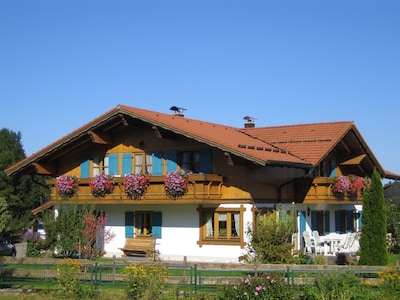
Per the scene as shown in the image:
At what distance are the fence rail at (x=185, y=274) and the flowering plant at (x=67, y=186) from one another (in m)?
7.85

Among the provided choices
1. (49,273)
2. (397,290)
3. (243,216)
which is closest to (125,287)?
(49,273)

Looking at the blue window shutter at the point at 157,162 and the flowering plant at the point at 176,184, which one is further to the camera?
the blue window shutter at the point at 157,162

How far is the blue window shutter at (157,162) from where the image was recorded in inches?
1053

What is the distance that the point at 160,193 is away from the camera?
25297 millimetres

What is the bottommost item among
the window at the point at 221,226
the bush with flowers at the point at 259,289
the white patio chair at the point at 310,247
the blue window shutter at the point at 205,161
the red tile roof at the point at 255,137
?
the bush with flowers at the point at 259,289

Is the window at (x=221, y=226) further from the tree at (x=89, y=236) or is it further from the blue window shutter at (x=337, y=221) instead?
→ the blue window shutter at (x=337, y=221)

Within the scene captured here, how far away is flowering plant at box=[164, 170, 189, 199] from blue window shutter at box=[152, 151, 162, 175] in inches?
74.1

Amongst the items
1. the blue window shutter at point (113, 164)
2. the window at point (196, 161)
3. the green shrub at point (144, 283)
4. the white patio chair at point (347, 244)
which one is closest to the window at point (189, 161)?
the window at point (196, 161)

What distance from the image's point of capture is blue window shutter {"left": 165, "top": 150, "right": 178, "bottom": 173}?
86.2 ft

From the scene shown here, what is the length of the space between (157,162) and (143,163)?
0.71 meters

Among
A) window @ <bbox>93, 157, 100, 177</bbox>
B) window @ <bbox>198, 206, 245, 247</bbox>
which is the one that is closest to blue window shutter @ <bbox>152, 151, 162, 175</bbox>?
window @ <bbox>198, 206, 245, 247</bbox>

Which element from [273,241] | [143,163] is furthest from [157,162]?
[273,241]

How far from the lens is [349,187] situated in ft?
90.5

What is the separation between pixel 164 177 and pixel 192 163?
4.87 feet
